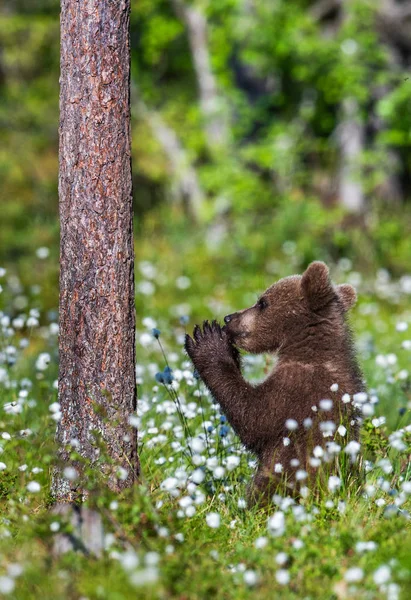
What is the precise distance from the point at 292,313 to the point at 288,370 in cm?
50

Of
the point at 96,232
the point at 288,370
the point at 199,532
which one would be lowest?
the point at 199,532

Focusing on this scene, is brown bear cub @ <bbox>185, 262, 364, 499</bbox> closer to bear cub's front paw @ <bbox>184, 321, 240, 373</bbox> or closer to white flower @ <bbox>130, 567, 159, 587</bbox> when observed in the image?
bear cub's front paw @ <bbox>184, 321, 240, 373</bbox>

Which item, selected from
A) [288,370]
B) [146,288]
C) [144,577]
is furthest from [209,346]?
[146,288]

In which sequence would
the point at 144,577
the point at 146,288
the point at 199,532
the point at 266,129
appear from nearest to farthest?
the point at 144,577
the point at 199,532
the point at 146,288
the point at 266,129

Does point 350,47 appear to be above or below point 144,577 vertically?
above

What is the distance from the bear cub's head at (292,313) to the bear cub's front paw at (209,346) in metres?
0.25

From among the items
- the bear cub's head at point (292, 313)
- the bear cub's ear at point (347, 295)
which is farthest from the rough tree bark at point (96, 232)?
the bear cub's ear at point (347, 295)

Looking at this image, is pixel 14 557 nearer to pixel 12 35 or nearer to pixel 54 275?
pixel 54 275

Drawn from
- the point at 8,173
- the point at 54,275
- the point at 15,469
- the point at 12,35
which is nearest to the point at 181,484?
the point at 15,469

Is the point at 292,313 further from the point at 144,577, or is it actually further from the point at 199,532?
the point at 144,577

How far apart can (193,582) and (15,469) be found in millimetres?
1628

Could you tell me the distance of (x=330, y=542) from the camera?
352 cm

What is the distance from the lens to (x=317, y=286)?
4.87m

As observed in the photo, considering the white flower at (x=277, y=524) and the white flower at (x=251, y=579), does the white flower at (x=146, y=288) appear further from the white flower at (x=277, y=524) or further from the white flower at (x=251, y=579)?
the white flower at (x=251, y=579)
